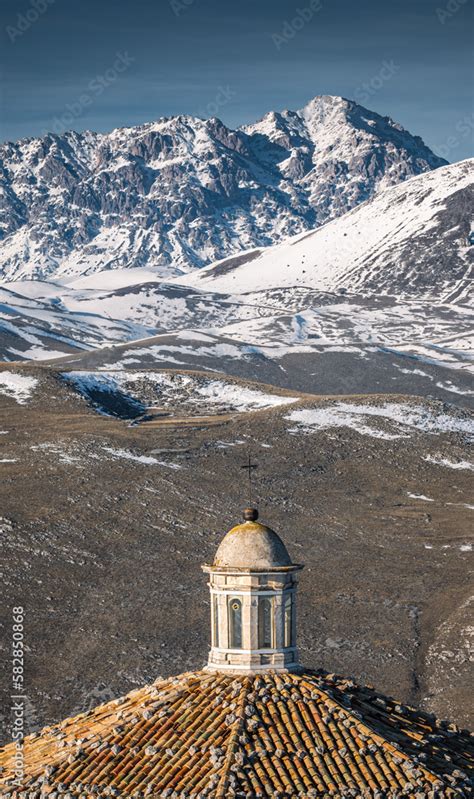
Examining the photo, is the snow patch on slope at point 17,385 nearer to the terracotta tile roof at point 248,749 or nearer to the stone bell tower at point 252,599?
the terracotta tile roof at point 248,749

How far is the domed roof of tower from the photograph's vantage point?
2822cm

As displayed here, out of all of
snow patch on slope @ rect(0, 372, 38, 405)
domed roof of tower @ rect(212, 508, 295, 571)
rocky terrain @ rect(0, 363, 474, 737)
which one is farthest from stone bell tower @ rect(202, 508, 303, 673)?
snow patch on slope @ rect(0, 372, 38, 405)

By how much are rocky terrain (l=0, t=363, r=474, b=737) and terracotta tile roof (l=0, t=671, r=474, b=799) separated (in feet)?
147

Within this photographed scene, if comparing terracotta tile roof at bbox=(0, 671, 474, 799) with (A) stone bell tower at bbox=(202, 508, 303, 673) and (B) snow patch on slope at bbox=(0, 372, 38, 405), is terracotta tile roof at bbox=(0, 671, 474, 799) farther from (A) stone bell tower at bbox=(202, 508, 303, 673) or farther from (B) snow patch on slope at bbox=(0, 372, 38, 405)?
(B) snow patch on slope at bbox=(0, 372, 38, 405)

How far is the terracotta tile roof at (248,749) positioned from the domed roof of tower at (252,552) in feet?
7.68

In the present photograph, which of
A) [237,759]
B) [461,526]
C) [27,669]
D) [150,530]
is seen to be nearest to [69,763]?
[237,759]

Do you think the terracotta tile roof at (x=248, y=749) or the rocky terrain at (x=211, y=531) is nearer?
the terracotta tile roof at (x=248, y=749)

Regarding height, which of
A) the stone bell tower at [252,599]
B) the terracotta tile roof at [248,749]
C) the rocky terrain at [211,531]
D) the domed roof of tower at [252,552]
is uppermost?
the domed roof of tower at [252,552]

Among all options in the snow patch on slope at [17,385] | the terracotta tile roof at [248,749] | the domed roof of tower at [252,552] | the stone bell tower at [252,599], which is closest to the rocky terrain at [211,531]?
the snow patch on slope at [17,385]

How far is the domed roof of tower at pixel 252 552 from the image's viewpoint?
28.2 meters

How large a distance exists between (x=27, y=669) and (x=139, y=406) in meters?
105

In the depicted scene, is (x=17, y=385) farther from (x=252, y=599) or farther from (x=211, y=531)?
(x=252, y=599)

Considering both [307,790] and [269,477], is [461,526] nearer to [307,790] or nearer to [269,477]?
[269,477]

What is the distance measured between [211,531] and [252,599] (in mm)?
80655
